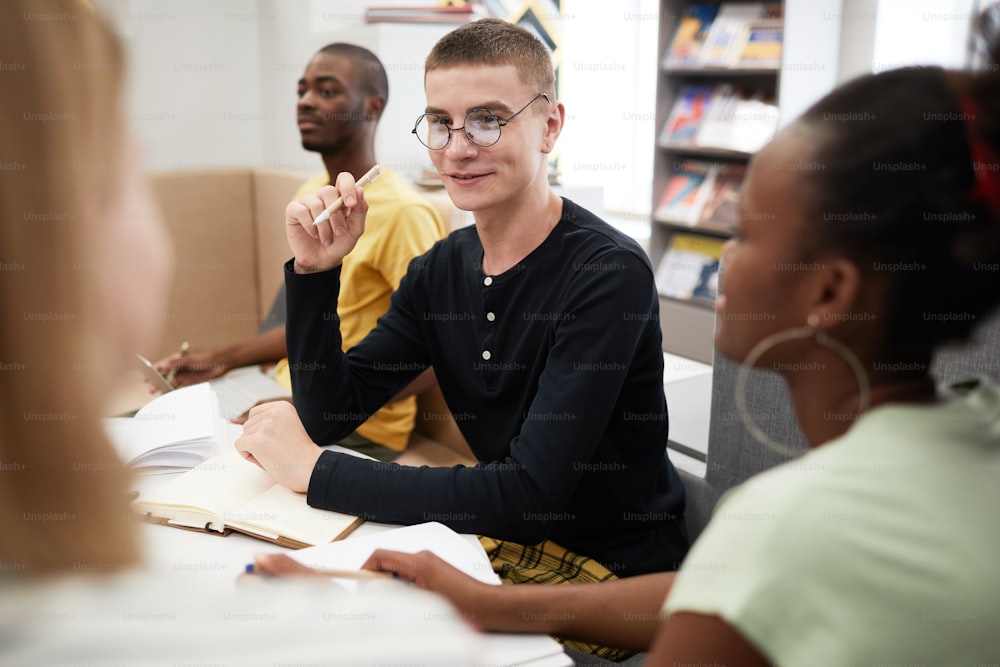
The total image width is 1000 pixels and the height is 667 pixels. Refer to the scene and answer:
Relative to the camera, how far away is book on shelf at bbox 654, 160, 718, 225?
4.53 meters

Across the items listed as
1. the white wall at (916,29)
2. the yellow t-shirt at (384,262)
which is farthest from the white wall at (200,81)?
the white wall at (916,29)

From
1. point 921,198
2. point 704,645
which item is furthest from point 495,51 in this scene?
point 704,645

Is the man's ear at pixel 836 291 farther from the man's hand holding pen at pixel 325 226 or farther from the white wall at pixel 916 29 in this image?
the white wall at pixel 916 29

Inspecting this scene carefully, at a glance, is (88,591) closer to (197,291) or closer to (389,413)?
(389,413)

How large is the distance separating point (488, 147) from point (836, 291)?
917 mm

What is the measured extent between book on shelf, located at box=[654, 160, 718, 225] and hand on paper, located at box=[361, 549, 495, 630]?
3750 millimetres

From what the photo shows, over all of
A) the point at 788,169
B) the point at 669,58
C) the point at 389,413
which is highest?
the point at 669,58

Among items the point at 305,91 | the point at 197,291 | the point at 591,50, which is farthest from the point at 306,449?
the point at 591,50

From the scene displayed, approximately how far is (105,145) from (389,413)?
5.42ft

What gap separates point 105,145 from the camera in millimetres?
536

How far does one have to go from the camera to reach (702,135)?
4.40 metres

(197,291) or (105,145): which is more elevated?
(105,145)

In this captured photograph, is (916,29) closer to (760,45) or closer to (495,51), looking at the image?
(760,45)

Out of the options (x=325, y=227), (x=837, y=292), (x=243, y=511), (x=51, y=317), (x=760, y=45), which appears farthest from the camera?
(x=760, y=45)
